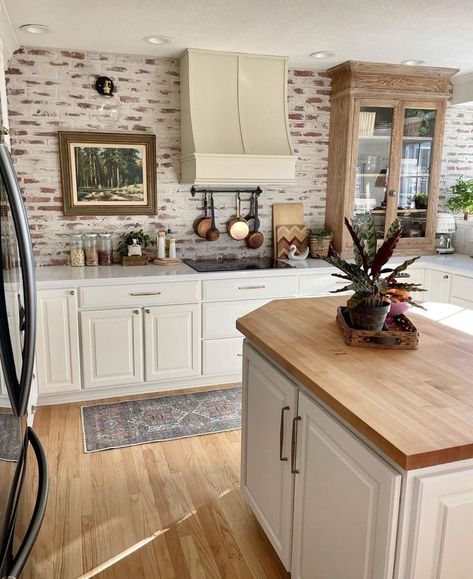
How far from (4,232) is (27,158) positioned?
272cm

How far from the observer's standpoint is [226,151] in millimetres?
3777

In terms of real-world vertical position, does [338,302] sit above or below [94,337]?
above

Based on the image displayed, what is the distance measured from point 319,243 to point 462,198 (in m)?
1.37

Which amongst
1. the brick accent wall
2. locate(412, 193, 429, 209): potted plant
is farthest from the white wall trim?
locate(412, 193, 429, 209): potted plant

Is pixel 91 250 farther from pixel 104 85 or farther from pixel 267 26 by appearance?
pixel 267 26

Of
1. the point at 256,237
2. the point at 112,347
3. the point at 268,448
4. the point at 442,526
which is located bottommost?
the point at 112,347

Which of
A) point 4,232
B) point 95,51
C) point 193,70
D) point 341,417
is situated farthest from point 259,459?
point 95,51

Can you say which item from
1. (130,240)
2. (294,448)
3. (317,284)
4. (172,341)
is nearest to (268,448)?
(294,448)

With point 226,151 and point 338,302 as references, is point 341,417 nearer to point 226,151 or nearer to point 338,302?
point 338,302

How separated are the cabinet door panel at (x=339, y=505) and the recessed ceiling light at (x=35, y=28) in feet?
9.14

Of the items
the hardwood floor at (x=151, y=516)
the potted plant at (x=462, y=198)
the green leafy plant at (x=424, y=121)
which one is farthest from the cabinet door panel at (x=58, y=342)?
the potted plant at (x=462, y=198)

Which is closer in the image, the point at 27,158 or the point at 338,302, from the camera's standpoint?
the point at 338,302

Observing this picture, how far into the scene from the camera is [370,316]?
184 centimetres

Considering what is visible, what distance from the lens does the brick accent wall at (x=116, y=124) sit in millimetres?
3625
